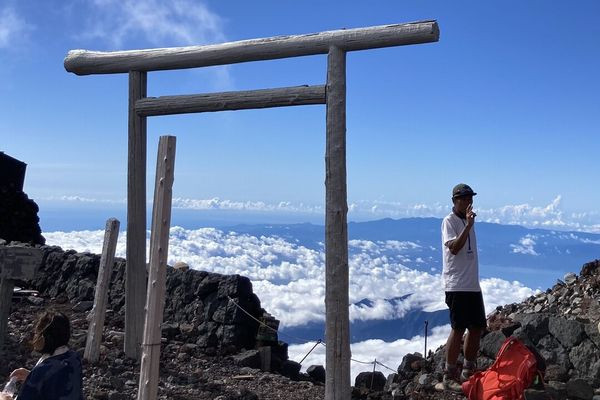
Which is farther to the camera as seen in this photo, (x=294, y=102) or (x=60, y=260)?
(x=60, y=260)

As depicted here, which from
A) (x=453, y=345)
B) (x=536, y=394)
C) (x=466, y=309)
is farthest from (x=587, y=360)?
(x=466, y=309)

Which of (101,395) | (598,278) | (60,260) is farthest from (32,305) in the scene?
(598,278)

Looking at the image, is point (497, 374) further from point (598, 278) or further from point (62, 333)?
point (598, 278)

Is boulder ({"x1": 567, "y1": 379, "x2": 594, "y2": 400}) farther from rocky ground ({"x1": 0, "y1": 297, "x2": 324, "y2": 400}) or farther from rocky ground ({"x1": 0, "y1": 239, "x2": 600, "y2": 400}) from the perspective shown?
rocky ground ({"x1": 0, "y1": 297, "x2": 324, "y2": 400})

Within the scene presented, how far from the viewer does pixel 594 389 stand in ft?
23.2

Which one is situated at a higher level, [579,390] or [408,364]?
[408,364]

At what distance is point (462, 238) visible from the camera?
6.57 meters

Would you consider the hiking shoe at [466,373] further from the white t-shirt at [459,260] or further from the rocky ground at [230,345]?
the white t-shirt at [459,260]

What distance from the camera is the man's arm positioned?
258 inches

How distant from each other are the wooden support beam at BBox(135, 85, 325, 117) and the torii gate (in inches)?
0.4

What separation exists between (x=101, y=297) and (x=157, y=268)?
8.02 ft

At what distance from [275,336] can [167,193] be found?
13.2 ft

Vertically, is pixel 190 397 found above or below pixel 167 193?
below

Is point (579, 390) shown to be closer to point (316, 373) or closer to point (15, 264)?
point (316, 373)
